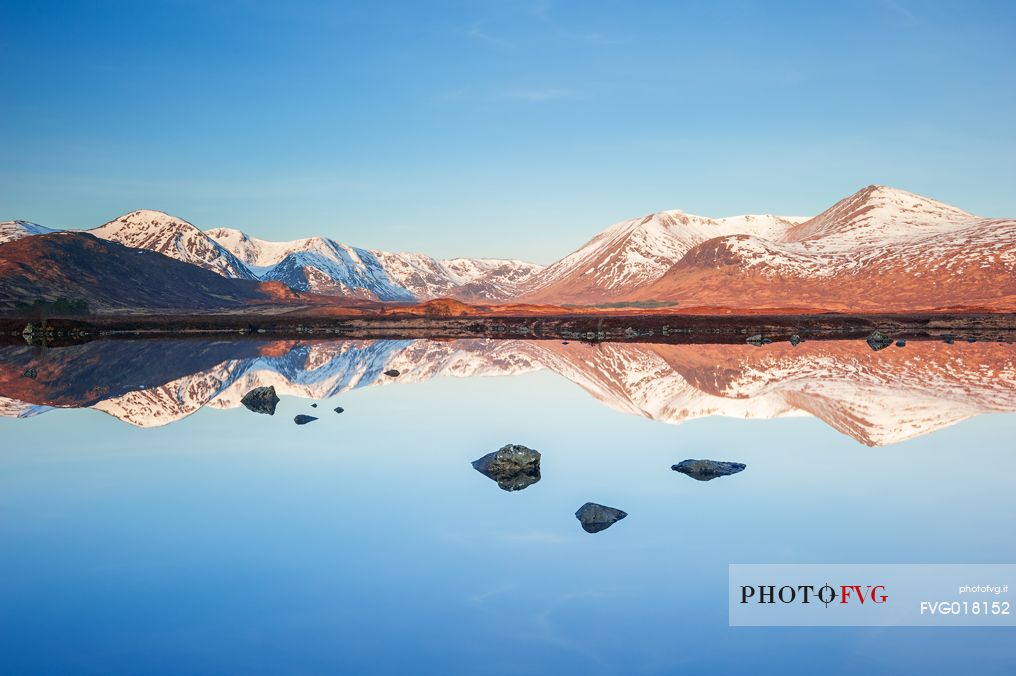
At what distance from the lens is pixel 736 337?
255ft

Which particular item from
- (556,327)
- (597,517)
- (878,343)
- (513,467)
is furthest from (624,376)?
(556,327)

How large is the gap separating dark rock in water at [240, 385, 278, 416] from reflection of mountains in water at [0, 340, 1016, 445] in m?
0.92

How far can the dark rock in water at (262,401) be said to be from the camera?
2919 centimetres

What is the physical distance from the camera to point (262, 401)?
29812 mm

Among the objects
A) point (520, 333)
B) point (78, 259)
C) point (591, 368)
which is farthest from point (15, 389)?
point (78, 259)

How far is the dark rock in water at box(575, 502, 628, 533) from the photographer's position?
13.2 metres

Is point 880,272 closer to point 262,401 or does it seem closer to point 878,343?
point 878,343

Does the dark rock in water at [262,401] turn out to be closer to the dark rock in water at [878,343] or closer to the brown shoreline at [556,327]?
the dark rock in water at [878,343]

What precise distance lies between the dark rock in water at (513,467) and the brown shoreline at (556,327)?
190 feet

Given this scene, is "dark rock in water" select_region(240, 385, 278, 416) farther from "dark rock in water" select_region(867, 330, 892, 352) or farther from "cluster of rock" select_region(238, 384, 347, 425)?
"dark rock in water" select_region(867, 330, 892, 352)

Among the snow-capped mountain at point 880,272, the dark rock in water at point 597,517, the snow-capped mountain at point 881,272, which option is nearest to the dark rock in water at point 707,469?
the dark rock in water at point 597,517

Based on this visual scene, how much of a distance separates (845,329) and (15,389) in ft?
267

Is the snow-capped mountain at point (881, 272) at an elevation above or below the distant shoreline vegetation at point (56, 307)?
above

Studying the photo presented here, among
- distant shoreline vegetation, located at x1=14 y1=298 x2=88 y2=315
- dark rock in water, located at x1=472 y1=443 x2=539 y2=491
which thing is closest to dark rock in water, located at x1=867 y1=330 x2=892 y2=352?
dark rock in water, located at x1=472 y1=443 x2=539 y2=491
